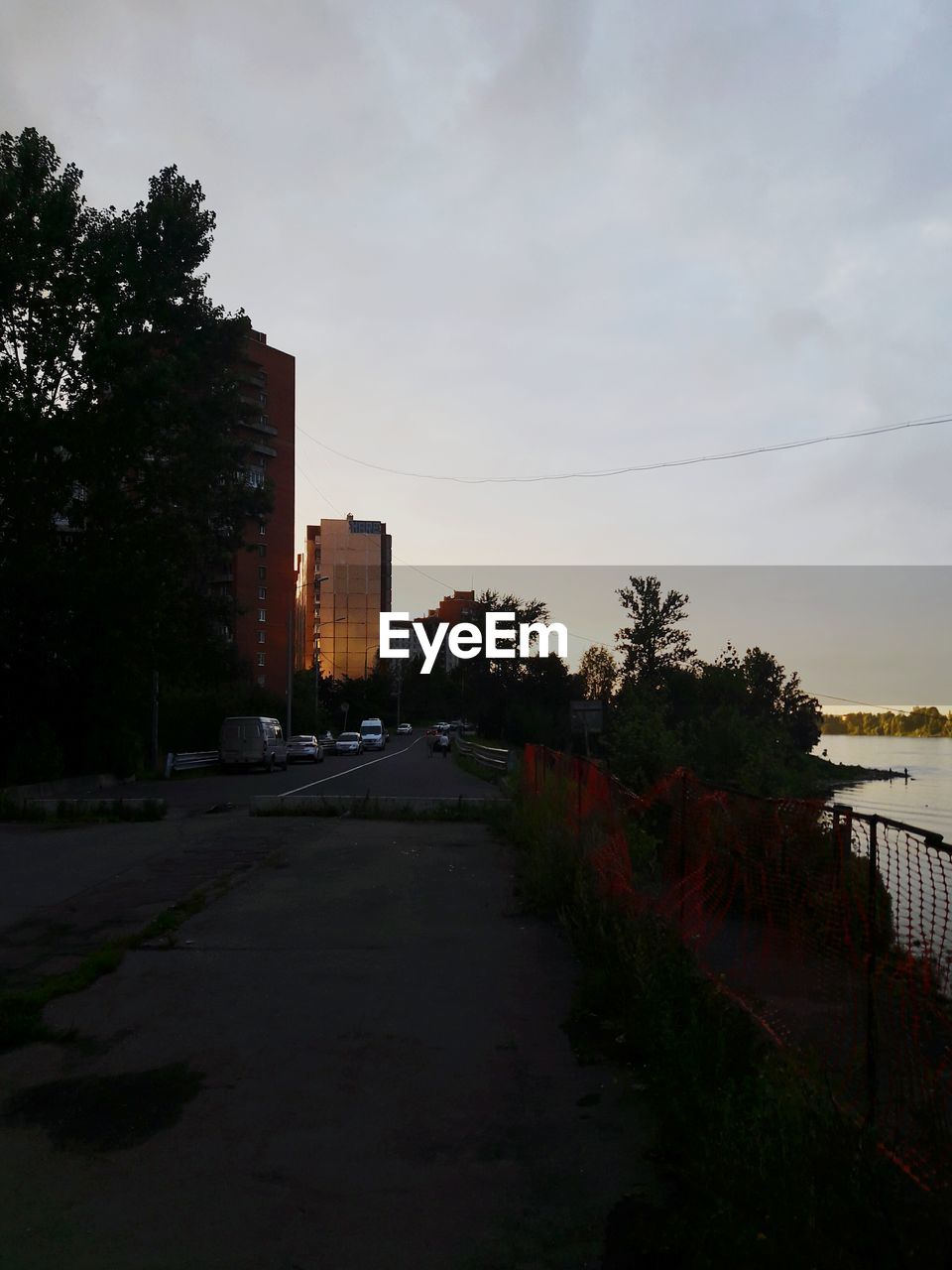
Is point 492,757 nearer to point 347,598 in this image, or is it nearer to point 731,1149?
point 731,1149

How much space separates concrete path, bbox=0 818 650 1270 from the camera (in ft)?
13.1

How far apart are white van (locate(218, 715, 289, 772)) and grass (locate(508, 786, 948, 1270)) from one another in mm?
35561

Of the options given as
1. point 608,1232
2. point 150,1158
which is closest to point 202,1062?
point 150,1158

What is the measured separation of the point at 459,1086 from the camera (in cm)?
568

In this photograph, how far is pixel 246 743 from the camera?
41.4 meters

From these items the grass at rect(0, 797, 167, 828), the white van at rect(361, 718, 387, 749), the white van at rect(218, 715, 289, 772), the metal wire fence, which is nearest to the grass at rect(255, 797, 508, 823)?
the grass at rect(0, 797, 167, 828)

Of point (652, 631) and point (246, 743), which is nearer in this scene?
point (246, 743)

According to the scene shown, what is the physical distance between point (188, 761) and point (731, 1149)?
130 feet

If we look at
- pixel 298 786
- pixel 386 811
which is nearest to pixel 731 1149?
pixel 386 811

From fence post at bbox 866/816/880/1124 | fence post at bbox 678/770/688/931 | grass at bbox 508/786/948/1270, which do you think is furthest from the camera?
fence post at bbox 678/770/688/931

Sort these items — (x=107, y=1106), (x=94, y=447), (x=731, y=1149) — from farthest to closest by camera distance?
1. (x=94, y=447)
2. (x=107, y=1106)
3. (x=731, y=1149)

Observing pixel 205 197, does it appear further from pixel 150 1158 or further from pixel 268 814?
pixel 150 1158

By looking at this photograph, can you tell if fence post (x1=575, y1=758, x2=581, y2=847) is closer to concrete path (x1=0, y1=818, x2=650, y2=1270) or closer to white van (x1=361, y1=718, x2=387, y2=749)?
concrete path (x1=0, y1=818, x2=650, y2=1270)

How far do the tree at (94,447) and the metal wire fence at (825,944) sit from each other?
21.8 metres
